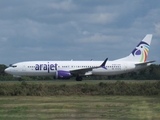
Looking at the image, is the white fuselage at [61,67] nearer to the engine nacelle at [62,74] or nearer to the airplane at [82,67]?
the airplane at [82,67]

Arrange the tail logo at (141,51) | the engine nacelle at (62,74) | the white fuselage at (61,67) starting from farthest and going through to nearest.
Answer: the tail logo at (141,51) → the white fuselage at (61,67) → the engine nacelle at (62,74)

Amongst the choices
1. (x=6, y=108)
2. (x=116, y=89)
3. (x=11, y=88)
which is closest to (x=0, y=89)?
(x=11, y=88)

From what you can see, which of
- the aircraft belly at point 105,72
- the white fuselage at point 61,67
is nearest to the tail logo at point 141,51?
the white fuselage at point 61,67

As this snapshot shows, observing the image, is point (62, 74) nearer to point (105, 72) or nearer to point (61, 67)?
point (61, 67)

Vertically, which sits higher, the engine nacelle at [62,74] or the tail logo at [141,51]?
the tail logo at [141,51]

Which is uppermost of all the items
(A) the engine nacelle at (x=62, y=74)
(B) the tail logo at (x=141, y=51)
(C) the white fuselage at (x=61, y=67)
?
(B) the tail logo at (x=141, y=51)

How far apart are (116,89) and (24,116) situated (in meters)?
20.3

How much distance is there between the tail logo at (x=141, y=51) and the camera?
217 ft

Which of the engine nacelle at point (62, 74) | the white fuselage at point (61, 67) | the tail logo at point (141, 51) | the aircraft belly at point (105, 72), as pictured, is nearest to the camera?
the engine nacelle at point (62, 74)

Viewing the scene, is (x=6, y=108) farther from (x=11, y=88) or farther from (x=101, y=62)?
(x=101, y=62)

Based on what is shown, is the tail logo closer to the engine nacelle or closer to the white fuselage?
the white fuselage

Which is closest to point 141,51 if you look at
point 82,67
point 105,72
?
point 105,72

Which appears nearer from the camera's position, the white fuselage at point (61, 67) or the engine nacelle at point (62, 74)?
the engine nacelle at point (62, 74)

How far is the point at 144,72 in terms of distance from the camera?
80.3 m
